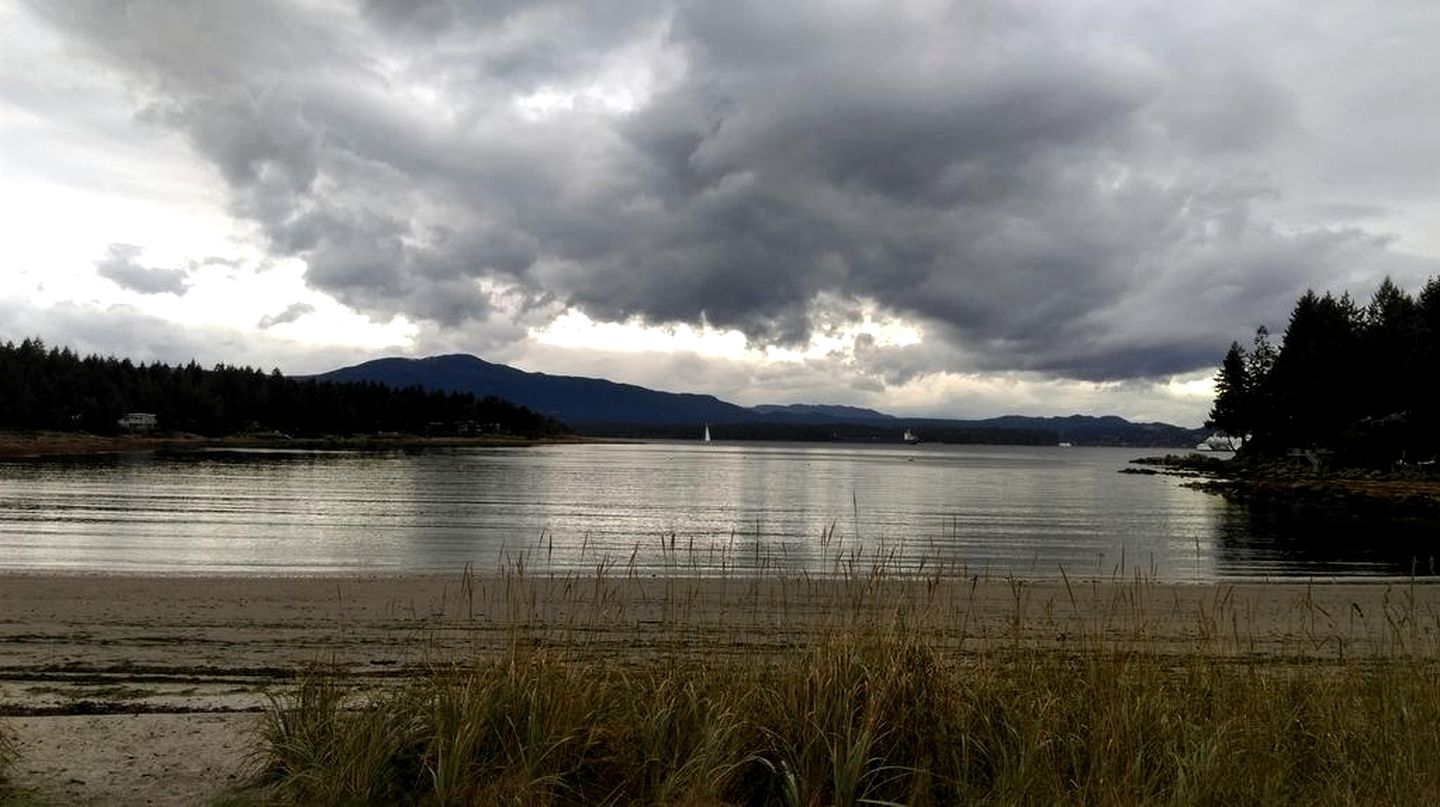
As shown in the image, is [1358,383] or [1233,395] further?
[1233,395]

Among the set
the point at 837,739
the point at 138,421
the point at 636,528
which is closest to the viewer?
the point at 837,739

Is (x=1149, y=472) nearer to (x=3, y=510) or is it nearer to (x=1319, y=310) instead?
(x=1319, y=310)

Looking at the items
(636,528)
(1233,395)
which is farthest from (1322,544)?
(1233,395)

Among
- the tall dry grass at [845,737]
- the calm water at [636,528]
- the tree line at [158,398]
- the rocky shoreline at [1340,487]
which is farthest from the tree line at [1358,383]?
the tree line at [158,398]

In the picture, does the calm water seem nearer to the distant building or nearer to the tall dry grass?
the tall dry grass

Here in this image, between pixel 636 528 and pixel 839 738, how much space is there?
3519 cm

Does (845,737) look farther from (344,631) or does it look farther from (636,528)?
(636,528)

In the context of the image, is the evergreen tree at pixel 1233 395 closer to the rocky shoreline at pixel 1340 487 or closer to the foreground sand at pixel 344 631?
the rocky shoreline at pixel 1340 487

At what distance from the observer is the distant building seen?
14812cm

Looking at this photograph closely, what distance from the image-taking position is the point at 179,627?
50.4 feet

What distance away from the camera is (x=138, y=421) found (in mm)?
152750

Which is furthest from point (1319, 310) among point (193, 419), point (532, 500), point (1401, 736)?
point (193, 419)

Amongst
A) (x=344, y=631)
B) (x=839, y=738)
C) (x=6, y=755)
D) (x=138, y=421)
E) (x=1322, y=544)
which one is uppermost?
(x=138, y=421)

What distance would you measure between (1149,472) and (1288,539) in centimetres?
9080
